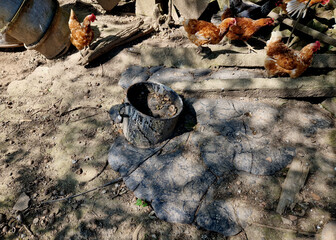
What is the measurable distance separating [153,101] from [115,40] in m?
2.30

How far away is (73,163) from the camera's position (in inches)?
127

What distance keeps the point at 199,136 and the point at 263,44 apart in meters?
2.94

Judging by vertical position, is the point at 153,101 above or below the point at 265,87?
above

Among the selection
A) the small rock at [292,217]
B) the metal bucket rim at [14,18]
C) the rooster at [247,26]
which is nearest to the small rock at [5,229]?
the small rock at [292,217]

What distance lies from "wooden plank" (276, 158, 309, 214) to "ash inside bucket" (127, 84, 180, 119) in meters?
1.85

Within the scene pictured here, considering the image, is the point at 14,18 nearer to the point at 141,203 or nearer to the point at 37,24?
the point at 37,24

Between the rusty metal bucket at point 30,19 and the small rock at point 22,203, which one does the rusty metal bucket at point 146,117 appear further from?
the rusty metal bucket at point 30,19

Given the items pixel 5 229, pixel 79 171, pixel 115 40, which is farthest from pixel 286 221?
pixel 115 40

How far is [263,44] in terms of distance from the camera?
481cm

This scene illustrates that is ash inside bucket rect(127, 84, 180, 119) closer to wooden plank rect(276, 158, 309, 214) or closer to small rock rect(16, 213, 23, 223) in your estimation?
wooden plank rect(276, 158, 309, 214)

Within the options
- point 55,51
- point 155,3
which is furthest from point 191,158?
point 155,3

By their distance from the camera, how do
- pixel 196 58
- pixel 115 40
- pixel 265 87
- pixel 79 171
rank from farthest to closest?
1. pixel 115 40
2. pixel 196 58
3. pixel 265 87
4. pixel 79 171

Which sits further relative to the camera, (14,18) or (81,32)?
(81,32)

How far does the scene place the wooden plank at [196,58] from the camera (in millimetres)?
4199
